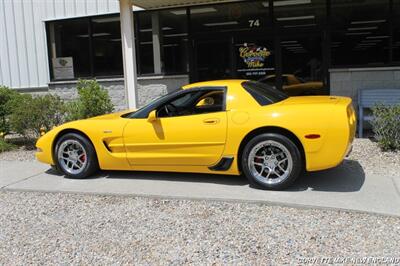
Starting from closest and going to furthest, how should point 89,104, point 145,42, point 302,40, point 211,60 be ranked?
1. point 89,104
2. point 302,40
3. point 211,60
4. point 145,42

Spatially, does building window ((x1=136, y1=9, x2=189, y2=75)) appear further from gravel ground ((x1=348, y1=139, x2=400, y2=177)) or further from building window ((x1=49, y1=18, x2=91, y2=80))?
gravel ground ((x1=348, y1=139, x2=400, y2=177))

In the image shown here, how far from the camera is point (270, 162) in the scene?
5691mm

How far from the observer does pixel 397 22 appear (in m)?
9.86

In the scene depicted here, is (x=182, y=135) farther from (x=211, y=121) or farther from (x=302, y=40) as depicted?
(x=302, y=40)

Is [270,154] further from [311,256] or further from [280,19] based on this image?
[280,19]

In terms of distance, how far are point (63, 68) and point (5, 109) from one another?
3.03 metres

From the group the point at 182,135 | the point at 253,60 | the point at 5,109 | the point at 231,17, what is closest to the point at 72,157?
the point at 182,135

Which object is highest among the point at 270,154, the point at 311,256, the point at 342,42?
the point at 342,42

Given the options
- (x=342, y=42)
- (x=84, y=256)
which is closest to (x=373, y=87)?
(x=342, y=42)

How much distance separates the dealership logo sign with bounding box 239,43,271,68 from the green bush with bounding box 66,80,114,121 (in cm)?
339

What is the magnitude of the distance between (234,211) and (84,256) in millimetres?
1705

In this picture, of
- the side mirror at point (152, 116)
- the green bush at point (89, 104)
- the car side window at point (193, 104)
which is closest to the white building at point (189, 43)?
the green bush at point (89, 104)

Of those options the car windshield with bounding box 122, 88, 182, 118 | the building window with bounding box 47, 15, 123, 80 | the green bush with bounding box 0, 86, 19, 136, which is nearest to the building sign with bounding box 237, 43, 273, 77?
the building window with bounding box 47, 15, 123, 80

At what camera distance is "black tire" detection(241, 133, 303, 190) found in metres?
5.52
